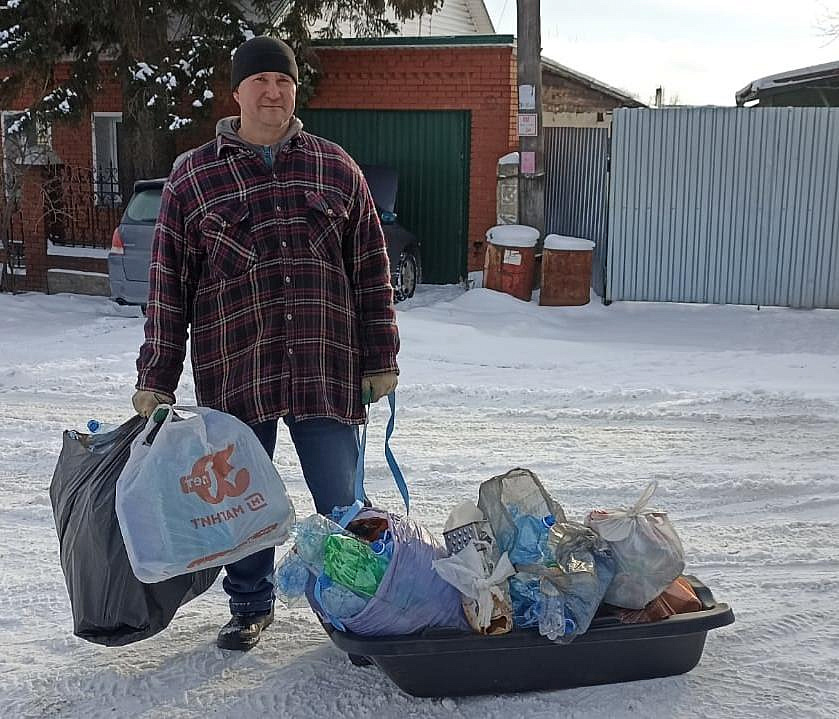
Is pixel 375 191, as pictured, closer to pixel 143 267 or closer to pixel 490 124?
pixel 490 124

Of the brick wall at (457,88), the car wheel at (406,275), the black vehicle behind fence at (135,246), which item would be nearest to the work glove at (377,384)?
the black vehicle behind fence at (135,246)

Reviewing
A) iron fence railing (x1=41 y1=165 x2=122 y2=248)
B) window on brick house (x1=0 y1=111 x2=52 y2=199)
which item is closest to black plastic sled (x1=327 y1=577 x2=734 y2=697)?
window on brick house (x1=0 y1=111 x2=52 y2=199)

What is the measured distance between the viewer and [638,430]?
6.32m

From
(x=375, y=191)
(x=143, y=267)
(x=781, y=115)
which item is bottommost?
(x=143, y=267)

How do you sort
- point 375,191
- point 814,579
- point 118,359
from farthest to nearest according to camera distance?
point 375,191 < point 118,359 < point 814,579

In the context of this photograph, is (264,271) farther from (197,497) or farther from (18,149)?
(18,149)

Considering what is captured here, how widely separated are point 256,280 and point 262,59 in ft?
2.18

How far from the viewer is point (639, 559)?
3201mm

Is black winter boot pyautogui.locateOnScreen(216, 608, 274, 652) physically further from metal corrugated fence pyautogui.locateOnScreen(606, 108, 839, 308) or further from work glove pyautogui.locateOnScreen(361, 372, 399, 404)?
metal corrugated fence pyautogui.locateOnScreen(606, 108, 839, 308)

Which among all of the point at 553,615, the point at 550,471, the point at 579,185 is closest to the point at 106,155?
the point at 579,185

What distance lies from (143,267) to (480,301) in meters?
3.46

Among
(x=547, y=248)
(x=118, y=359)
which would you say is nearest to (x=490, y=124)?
(x=547, y=248)

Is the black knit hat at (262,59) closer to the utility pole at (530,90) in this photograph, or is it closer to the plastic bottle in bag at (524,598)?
the plastic bottle in bag at (524,598)

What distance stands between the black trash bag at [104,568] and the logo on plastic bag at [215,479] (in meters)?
0.25
